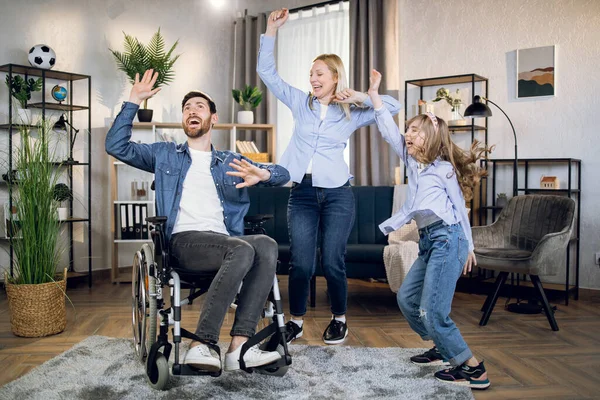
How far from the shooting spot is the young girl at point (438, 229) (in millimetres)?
2426

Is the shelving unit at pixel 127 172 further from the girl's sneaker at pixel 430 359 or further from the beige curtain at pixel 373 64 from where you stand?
the girl's sneaker at pixel 430 359

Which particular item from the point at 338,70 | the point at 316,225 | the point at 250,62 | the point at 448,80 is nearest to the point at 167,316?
the point at 316,225

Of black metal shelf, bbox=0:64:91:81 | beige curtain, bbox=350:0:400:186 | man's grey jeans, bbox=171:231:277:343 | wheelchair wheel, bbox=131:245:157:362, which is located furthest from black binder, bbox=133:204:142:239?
man's grey jeans, bbox=171:231:277:343

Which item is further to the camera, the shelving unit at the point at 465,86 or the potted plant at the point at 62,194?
the shelving unit at the point at 465,86

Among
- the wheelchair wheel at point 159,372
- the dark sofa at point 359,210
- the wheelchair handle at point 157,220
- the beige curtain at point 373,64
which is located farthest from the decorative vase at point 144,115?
the wheelchair wheel at point 159,372

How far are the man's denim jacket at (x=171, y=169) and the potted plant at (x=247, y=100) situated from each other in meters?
2.92

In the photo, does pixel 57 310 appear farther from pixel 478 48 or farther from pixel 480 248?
pixel 478 48

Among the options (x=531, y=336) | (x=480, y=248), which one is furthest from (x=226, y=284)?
(x=480, y=248)

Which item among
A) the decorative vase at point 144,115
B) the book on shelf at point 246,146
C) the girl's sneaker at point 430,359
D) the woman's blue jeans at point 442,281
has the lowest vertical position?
the girl's sneaker at point 430,359

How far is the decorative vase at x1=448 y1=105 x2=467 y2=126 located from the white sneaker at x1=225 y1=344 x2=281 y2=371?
3.07 meters

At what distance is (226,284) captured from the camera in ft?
7.52

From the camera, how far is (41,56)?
474cm

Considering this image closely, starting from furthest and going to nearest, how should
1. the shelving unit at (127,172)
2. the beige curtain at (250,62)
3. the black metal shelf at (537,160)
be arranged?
the beige curtain at (250,62)
the shelving unit at (127,172)
the black metal shelf at (537,160)

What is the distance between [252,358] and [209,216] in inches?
26.2
